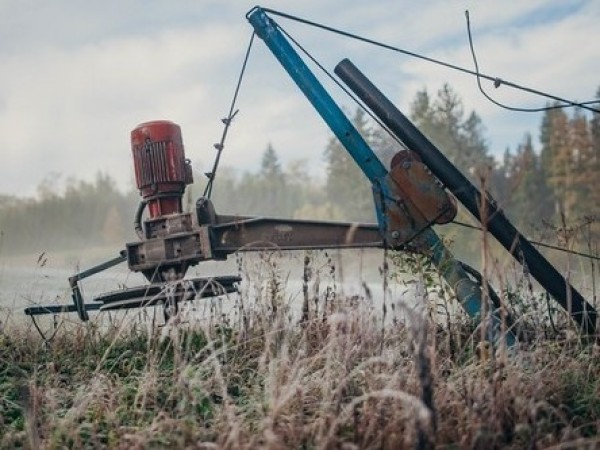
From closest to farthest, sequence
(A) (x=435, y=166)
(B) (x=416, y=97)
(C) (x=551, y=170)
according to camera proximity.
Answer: (A) (x=435, y=166) < (C) (x=551, y=170) < (B) (x=416, y=97)

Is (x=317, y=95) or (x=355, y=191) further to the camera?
(x=355, y=191)

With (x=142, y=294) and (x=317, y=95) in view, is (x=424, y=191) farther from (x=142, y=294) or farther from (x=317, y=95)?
(x=142, y=294)

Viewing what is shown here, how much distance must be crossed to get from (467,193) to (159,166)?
2.48 meters

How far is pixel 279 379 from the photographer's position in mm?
3271

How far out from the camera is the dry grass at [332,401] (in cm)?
264

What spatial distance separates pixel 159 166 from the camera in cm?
535

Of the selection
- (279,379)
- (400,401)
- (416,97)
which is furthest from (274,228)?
(416,97)

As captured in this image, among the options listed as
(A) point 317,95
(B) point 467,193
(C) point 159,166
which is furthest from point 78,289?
(B) point 467,193

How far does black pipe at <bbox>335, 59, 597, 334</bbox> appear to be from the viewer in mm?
4520

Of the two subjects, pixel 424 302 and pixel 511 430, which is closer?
pixel 511 430

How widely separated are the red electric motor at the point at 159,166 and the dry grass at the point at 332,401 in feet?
4.49

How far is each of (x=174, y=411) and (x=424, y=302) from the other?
177 cm

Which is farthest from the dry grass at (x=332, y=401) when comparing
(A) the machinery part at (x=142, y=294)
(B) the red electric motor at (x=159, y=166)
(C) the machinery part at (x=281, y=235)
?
(B) the red electric motor at (x=159, y=166)

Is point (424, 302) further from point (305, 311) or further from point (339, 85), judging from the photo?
point (339, 85)
